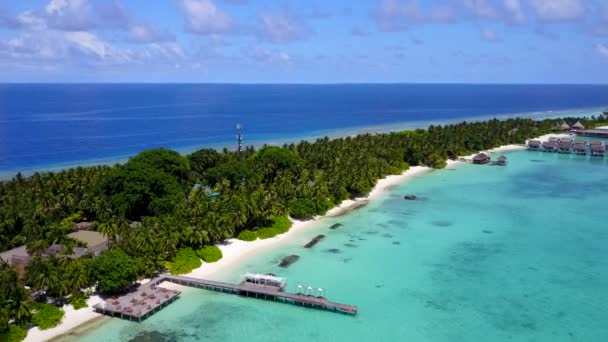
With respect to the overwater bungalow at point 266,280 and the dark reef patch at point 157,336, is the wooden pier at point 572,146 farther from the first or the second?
the dark reef patch at point 157,336

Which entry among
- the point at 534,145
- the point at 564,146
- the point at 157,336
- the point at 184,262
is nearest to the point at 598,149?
the point at 564,146

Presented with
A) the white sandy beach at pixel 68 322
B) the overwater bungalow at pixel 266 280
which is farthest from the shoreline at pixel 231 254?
the overwater bungalow at pixel 266 280

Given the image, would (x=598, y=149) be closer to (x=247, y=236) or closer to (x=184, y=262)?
(x=247, y=236)

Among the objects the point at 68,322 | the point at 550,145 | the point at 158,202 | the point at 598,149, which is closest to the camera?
the point at 68,322

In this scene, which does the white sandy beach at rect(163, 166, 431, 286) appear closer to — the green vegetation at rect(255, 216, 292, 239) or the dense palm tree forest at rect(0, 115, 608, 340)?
the green vegetation at rect(255, 216, 292, 239)

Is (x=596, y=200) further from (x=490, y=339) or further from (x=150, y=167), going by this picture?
(x=150, y=167)

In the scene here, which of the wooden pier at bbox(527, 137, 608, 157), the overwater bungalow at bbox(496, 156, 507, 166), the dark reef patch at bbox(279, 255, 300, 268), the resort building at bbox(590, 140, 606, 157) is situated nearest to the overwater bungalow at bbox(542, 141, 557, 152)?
the wooden pier at bbox(527, 137, 608, 157)
